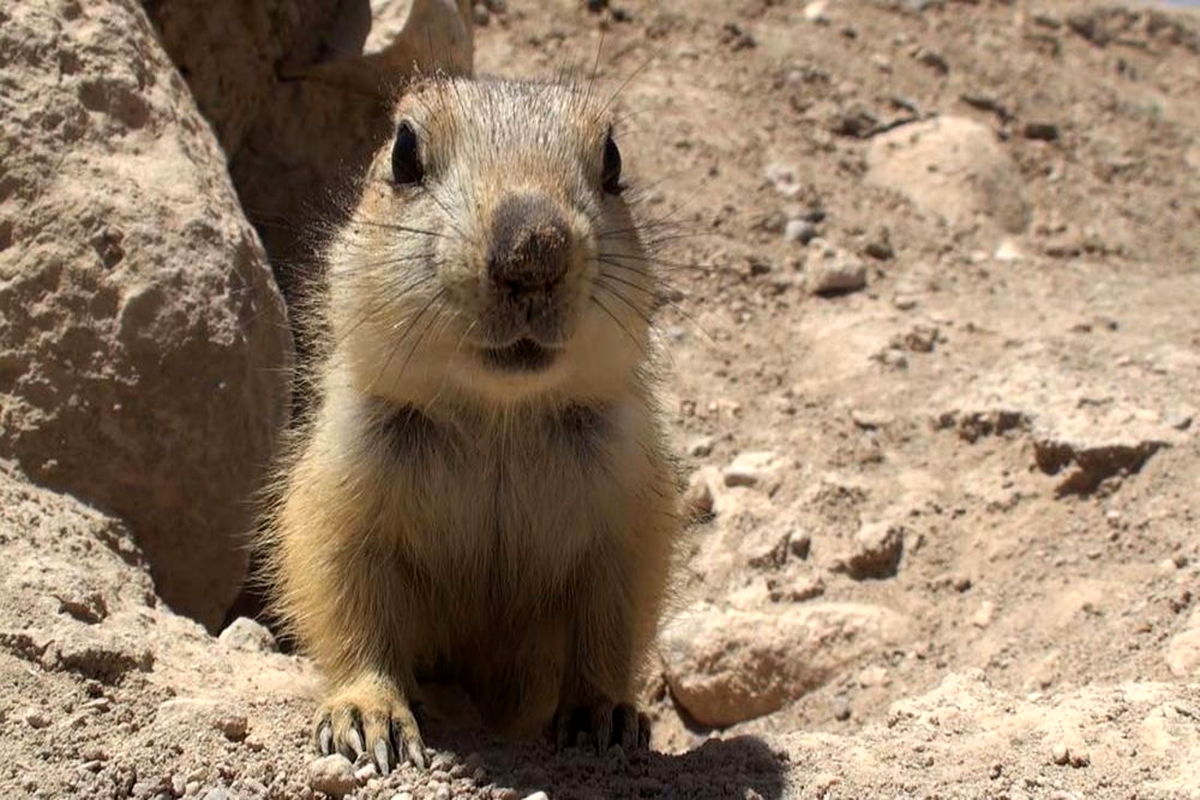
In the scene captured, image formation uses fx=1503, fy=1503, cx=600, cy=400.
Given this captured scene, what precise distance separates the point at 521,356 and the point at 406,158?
3.45ft

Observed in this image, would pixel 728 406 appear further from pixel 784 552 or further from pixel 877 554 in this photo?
pixel 877 554

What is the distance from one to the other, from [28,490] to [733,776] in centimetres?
261

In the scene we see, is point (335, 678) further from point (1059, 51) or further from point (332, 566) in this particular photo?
point (1059, 51)

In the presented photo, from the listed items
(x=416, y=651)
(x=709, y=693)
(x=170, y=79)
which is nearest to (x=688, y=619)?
(x=709, y=693)

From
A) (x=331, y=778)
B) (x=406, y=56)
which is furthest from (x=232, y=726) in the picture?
(x=406, y=56)

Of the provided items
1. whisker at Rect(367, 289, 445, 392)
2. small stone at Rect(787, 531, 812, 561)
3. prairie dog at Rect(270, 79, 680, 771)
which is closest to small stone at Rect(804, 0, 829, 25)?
small stone at Rect(787, 531, 812, 561)

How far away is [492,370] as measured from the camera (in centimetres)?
443

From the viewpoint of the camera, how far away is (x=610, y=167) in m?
5.21

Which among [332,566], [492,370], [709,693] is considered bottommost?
[709,693]

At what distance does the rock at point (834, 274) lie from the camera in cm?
838

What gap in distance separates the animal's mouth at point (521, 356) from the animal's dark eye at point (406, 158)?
921mm

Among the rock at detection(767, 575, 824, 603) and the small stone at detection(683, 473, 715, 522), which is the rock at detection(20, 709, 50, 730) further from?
the rock at detection(767, 575, 824, 603)

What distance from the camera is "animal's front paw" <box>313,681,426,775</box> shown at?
443 cm

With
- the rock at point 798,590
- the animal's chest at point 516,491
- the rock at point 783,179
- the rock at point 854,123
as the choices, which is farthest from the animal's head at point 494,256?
the rock at point 854,123
